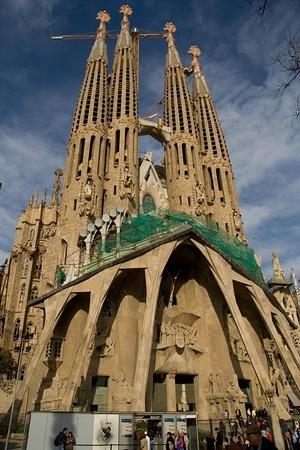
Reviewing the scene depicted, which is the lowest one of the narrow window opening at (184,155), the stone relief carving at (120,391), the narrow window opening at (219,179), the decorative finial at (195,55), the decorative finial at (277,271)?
the stone relief carving at (120,391)

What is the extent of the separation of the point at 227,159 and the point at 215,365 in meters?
20.3

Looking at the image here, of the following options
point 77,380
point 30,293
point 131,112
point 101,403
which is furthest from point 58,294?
point 131,112

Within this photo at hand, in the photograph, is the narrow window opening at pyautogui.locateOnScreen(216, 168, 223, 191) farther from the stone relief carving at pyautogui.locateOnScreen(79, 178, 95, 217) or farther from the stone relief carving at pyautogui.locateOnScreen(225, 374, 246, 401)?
the stone relief carving at pyautogui.locateOnScreen(225, 374, 246, 401)

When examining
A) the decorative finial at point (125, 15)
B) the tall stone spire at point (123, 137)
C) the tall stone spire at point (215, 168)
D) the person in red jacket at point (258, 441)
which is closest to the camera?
the person in red jacket at point (258, 441)

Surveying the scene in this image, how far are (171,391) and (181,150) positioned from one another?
2174 cm

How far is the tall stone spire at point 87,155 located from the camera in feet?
84.3

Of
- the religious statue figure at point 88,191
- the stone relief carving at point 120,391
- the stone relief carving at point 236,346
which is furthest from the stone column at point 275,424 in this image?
the religious statue figure at point 88,191

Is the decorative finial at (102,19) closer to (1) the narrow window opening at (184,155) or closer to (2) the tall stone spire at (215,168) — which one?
(2) the tall stone spire at (215,168)

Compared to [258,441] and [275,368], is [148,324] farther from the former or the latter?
[258,441]

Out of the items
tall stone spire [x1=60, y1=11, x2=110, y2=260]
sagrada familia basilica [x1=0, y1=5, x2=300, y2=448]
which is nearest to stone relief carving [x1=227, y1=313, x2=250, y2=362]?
sagrada familia basilica [x1=0, y1=5, x2=300, y2=448]

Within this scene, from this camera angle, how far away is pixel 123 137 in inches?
1252

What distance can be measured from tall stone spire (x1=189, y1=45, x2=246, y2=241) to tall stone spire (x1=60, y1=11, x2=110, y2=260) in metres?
10.3

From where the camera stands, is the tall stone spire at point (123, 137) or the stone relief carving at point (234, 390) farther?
the tall stone spire at point (123, 137)

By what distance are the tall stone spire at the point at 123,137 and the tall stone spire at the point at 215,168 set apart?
Answer: 290 inches
